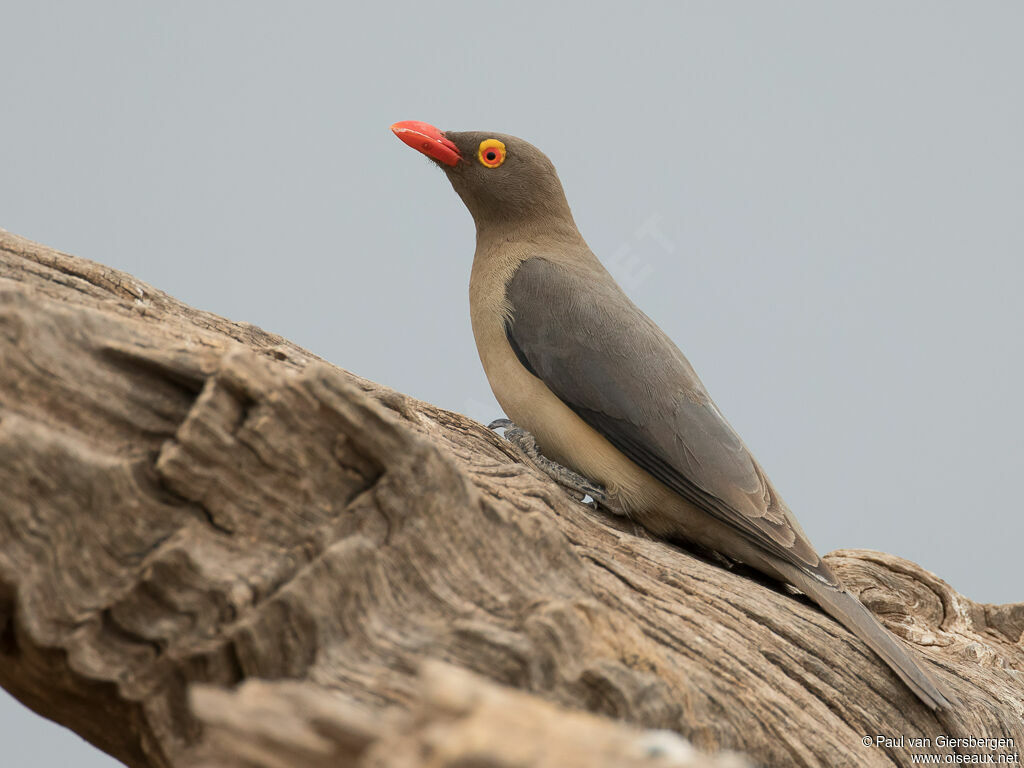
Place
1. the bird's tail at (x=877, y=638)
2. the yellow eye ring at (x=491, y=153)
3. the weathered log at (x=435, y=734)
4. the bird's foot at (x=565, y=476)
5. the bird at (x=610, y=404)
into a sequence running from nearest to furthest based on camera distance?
the weathered log at (x=435, y=734)
the bird's tail at (x=877, y=638)
the bird at (x=610, y=404)
the bird's foot at (x=565, y=476)
the yellow eye ring at (x=491, y=153)

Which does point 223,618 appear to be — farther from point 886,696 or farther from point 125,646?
point 886,696

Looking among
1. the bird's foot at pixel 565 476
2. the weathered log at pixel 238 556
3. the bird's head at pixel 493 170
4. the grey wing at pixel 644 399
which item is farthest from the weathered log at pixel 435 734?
the bird's head at pixel 493 170

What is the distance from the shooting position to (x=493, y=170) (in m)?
5.17

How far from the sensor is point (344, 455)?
2.85 m

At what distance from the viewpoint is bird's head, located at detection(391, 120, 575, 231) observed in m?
5.17

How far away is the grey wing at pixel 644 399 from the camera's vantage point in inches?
170

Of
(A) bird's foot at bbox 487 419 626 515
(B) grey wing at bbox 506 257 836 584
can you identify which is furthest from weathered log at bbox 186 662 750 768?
(A) bird's foot at bbox 487 419 626 515

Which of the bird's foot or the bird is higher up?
the bird

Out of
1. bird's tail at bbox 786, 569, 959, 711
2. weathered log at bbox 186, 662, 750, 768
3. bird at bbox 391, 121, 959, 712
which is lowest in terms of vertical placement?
weathered log at bbox 186, 662, 750, 768

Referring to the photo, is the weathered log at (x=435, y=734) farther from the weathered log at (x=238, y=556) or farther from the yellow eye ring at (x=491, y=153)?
the yellow eye ring at (x=491, y=153)

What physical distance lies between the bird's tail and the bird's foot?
0.87 meters

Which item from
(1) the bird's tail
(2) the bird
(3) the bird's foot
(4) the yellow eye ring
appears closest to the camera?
(1) the bird's tail

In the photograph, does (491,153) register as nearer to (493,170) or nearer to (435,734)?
(493,170)

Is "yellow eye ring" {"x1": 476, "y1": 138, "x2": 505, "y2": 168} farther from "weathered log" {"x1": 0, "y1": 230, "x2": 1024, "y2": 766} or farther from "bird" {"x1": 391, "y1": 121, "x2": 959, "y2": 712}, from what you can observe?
"weathered log" {"x1": 0, "y1": 230, "x2": 1024, "y2": 766}
